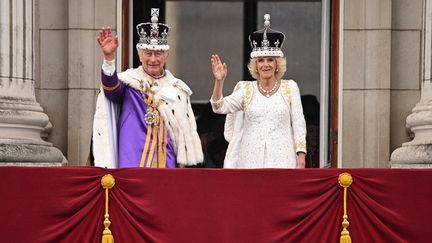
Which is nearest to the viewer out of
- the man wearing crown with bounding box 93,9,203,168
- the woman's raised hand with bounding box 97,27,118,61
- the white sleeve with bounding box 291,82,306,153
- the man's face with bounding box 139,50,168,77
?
the woman's raised hand with bounding box 97,27,118,61

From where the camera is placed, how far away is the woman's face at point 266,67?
12.0 meters

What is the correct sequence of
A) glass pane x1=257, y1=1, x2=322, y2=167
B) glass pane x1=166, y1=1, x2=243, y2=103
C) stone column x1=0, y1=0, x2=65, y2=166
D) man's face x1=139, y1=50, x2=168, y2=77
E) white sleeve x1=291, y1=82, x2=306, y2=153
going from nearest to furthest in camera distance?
man's face x1=139, y1=50, x2=168, y2=77
white sleeve x1=291, y1=82, x2=306, y2=153
stone column x1=0, y1=0, x2=65, y2=166
glass pane x1=257, y1=1, x2=322, y2=167
glass pane x1=166, y1=1, x2=243, y2=103

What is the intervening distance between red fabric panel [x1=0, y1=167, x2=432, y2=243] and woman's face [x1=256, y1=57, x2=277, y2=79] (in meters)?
1.63

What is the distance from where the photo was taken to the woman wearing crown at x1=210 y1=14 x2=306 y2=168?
12.0 metres

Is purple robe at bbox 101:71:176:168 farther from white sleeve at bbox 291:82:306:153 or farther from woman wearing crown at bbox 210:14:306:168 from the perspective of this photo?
white sleeve at bbox 291:82:306:153

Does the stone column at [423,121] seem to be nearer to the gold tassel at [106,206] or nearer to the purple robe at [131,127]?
the purple robe at [131,127]

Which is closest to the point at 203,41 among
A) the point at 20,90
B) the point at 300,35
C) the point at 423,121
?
the point at 300,35

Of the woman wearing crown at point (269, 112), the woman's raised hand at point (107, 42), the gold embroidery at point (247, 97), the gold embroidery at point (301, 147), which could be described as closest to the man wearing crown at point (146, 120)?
the woman's raised hand at point (107, 42)

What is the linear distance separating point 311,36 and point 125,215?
8.17 metres

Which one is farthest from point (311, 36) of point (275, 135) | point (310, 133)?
point (275, 135)

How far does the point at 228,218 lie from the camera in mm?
10523

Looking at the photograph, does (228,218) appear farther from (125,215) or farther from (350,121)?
(350,121)

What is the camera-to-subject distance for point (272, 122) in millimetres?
11992

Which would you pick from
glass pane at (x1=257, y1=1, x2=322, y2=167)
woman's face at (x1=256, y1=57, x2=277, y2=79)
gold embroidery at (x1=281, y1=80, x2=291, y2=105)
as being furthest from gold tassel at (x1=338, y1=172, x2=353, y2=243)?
glass pane at (x1=257, y1=1, x2=322, y2=167)
